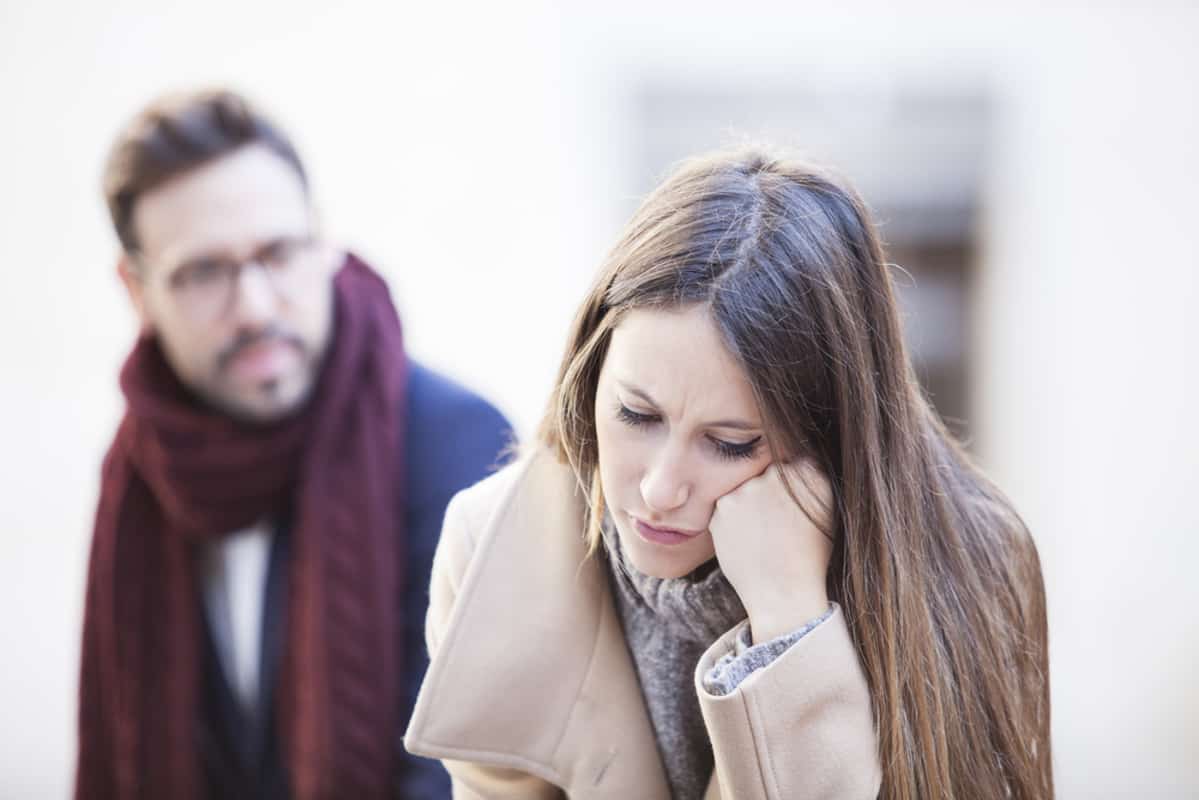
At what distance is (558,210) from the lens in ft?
14.6

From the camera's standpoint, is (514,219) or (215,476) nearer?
(215,476)

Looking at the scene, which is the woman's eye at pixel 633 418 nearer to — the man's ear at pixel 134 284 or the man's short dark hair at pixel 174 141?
the man's short dark hair at pixel 174 141

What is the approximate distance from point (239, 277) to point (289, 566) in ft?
1.90

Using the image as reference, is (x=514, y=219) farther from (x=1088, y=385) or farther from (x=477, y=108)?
(x=1088, y=385)

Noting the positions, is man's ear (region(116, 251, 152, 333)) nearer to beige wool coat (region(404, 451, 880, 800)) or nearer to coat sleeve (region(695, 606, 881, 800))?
beige wool coat (region(404, 451, 880, 800))

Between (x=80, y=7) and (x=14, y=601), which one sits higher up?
(x=80, y=7)

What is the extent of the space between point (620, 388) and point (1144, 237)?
3.91 metres

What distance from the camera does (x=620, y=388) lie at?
1.22 metres

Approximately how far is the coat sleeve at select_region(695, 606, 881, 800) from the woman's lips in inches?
6.1

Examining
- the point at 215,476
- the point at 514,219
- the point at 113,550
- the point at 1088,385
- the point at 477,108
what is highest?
the point at 477,108

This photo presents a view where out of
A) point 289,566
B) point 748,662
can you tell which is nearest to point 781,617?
point 748,662

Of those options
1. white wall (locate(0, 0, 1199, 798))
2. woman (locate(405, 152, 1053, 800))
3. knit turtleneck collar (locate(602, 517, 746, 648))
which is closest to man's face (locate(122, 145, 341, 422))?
woman (locate(405, 152, 1053, 800))

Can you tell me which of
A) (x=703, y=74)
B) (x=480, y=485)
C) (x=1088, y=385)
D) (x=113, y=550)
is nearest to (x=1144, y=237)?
(x=1088, y=385)

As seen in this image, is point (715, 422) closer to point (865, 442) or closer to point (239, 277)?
point (865, 442)
